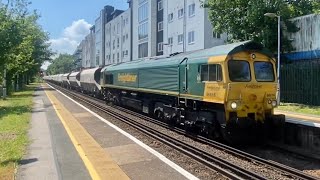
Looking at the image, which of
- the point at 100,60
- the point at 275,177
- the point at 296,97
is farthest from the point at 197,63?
the point at 100,60

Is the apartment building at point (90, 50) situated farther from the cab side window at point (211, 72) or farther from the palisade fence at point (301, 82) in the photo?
the cab side window at point (211, 72)

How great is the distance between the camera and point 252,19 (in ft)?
99.3

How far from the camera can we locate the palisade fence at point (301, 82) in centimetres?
2758

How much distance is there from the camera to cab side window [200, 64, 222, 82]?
1291 centimetres

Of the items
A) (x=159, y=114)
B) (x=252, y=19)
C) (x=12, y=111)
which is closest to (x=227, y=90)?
(x=159, y=114)

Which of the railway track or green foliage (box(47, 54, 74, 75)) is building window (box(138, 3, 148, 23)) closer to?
the railway track

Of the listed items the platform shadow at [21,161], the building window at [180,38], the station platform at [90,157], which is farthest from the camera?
the building window at [180,38]

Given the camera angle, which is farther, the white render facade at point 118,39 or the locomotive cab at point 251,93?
the white render facade at point 118,39

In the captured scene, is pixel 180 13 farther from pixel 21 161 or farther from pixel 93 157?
pixel 21 161

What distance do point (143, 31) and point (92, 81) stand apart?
24.2 meters

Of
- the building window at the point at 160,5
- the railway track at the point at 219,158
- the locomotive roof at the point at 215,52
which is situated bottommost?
the railway track at the point at 219,158

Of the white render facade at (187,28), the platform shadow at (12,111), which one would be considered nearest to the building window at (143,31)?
the white render facade at (187,28)

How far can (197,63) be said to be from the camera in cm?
1423

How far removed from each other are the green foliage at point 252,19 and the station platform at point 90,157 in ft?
56.7
